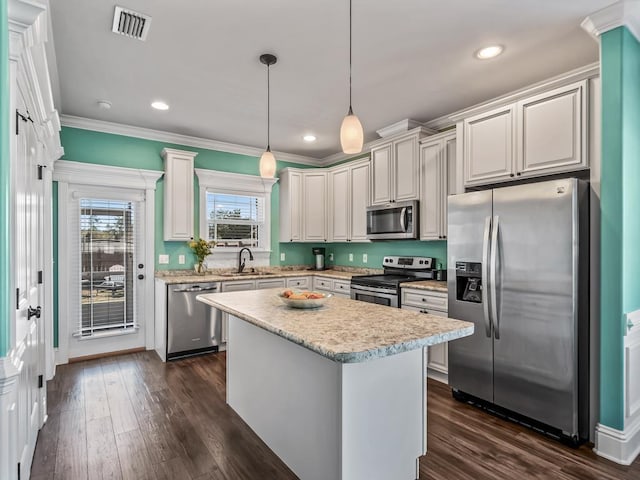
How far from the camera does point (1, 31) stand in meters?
1.32

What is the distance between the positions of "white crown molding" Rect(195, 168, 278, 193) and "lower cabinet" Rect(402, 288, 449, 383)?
9.03 feet

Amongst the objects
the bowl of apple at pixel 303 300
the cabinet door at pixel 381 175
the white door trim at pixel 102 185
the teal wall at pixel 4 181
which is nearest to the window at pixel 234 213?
the white door trim at pixel 102 185

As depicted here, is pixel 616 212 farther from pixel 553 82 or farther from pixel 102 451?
pixel 102 451

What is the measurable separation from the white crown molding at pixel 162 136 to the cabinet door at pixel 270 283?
1873 millimetres

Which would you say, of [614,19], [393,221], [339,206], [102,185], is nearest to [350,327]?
[614,19]

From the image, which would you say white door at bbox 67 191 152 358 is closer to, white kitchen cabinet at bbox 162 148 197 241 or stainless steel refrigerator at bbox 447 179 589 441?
white kitchen cabinet at bbox 162 148 197 241

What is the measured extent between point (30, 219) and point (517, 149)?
331 centimetres

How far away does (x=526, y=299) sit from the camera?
2.59 m

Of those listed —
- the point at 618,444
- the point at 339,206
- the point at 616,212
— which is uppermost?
the point at 339,206

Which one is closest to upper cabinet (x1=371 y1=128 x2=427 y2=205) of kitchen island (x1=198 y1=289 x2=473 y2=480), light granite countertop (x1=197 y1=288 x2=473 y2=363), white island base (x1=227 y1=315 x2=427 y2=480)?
light granite countertop (x1=197 y1=288 x2=473 y2=363)

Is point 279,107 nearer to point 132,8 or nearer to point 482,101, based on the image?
point 132,8

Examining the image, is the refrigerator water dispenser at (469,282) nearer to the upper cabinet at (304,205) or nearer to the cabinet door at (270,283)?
the cabinet door at (270,283)

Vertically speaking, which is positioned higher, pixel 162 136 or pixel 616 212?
pixel 162 136

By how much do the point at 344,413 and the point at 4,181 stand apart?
1.62 metres
